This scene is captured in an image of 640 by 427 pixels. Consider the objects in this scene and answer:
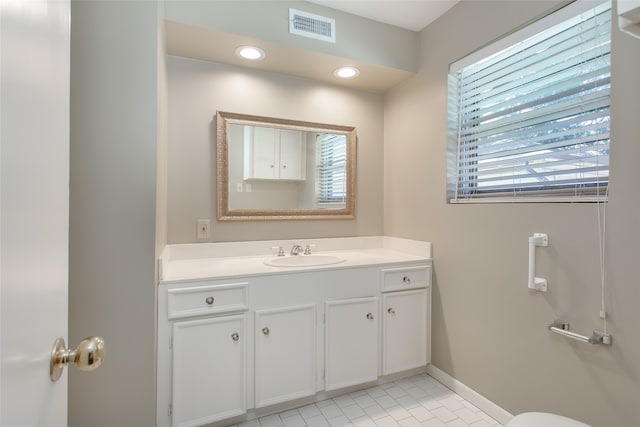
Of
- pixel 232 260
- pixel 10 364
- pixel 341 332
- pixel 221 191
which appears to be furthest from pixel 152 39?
pixel 341 332

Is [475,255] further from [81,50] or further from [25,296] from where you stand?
[81,50]

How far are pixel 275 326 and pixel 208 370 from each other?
0.39m

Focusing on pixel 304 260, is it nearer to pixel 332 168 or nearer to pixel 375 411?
pixel 332 168

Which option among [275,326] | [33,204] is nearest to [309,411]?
[275,326]

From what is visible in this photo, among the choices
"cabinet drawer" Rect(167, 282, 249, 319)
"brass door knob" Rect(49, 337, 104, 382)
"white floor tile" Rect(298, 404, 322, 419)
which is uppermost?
"brass door knob" Rect(49, 337, 104, 382)

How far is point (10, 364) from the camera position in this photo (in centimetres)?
41

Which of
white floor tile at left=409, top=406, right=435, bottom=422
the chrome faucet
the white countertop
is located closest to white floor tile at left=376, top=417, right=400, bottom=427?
white floor tile at left=409, top=406, right=435, bottom=422

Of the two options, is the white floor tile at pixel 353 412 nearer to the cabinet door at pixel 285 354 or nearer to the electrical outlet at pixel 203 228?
the cabinet door at pixel 285 354

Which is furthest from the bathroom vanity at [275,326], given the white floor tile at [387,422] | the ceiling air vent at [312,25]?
the ceiling air vent at [312,25]

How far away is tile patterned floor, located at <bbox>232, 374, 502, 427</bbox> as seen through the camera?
175 centimetres

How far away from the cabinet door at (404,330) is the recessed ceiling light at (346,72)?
1533 mm

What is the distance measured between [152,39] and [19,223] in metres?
1.36

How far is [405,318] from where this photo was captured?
6.98ft

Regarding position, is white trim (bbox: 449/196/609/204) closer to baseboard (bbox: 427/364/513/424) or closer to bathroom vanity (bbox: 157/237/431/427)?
bathroom vanity (bbox: 157/237/431/427)
